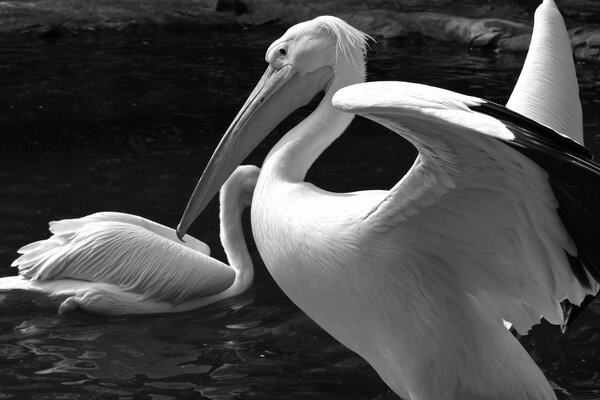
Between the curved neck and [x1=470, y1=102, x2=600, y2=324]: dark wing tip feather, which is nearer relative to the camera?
[x1=470, y1=102, x2=600, y2=324]: dark wing tip feather

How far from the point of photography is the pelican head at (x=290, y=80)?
3.88m

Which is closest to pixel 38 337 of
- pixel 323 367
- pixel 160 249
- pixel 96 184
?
pixel 160 249

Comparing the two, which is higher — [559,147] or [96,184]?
[559,147]

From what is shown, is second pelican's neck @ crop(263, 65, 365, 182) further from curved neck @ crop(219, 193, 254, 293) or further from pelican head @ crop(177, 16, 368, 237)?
curved neck @ crop(219, 193, 254, 293)

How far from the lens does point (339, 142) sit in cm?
760

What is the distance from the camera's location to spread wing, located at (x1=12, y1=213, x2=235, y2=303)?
5090mm

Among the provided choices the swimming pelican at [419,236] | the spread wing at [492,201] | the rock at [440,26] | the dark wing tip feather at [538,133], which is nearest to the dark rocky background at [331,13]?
the rock at [440,26]

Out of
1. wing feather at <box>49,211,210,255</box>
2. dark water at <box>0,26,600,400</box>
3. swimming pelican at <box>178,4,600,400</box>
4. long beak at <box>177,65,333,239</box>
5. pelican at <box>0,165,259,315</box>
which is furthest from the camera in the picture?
wing feather at <box>49,211,210,255</box>

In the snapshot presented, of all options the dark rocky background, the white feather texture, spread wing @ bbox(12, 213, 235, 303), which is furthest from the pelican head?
the dark rocky background

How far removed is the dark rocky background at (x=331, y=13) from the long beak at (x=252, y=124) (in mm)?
7310

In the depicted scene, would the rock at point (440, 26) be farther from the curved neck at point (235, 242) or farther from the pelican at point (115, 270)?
the pelican at point (115, 270)

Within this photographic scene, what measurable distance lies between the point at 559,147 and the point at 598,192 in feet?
0.61

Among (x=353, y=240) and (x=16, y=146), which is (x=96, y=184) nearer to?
(x=16, y=146)

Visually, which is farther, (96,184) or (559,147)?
(96,184)
